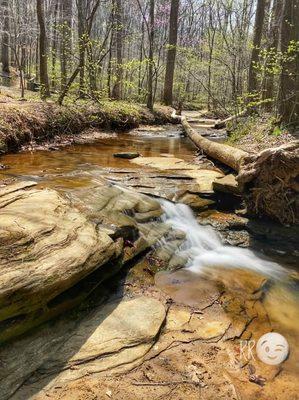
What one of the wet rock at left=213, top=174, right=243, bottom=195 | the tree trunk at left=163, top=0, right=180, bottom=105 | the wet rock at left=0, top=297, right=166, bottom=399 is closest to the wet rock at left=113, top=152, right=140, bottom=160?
the wet rock at left=213, top=174, right=243, bottom=195

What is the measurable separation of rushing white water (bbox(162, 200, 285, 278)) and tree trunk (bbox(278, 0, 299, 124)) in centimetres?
412

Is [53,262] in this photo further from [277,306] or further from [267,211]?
[267,211]

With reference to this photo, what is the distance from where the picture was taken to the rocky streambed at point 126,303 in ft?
10.5

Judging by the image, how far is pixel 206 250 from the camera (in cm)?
609

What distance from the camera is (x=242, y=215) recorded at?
23.2ft

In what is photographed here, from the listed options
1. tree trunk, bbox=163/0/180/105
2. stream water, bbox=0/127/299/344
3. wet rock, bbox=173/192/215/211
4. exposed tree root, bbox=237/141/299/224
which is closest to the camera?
stream water, bbox=0/127/299/344

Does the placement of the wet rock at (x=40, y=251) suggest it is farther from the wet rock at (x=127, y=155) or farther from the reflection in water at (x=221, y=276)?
the wet rock at (x=127, y=155)

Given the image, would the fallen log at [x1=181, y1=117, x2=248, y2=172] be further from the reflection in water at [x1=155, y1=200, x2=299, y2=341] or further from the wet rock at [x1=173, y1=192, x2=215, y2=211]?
the reflection in water at [x1=155, y1=200, x2=299, y2=341]

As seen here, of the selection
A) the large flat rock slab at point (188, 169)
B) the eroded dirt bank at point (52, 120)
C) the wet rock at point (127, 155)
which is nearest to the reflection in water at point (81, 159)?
the wet rock at point (127, 155)

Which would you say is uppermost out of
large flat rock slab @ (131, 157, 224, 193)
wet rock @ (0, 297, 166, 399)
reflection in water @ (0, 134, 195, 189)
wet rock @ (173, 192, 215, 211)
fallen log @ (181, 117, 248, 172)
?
fallen log @ (181, 117, 248, 172)

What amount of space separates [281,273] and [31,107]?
9.05 meters

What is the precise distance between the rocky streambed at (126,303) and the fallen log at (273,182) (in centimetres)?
36

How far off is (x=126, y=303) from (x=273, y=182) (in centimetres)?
358

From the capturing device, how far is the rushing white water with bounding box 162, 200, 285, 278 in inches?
220
